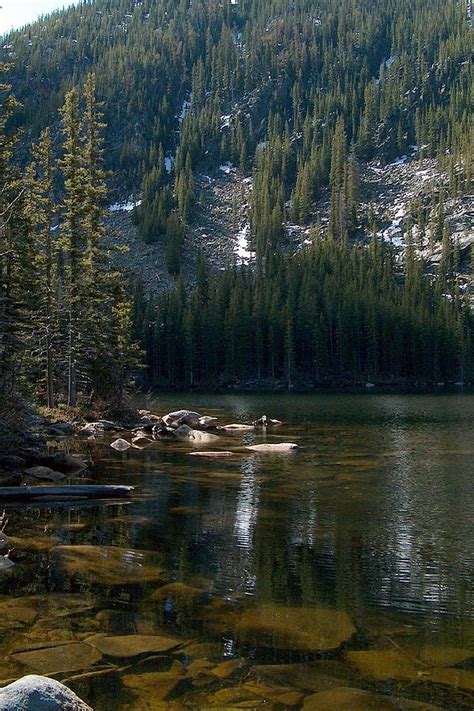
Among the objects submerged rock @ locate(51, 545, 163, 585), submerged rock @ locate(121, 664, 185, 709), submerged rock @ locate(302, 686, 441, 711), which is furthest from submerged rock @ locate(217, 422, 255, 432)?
submerged rock @ locate(302, 686, 441, 711)

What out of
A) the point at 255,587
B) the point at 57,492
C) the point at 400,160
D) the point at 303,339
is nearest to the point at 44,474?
the point at 57,492

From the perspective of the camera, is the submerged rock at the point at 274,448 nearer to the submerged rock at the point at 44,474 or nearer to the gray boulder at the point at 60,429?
the gray boulder at the point at 60,429

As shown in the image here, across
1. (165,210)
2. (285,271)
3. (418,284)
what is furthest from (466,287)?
(165,210)

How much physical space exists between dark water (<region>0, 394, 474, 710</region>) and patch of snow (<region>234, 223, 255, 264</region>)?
14253cm

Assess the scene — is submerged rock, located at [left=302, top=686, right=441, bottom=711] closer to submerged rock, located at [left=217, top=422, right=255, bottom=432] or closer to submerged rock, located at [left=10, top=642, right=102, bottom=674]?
submerged rock, located at [left=10, top=642, right=102, bottom=674]

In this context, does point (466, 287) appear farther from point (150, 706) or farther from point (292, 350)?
point (150, 706)

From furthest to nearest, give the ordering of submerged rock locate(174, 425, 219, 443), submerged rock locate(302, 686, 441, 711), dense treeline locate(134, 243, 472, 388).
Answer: dense treeline locate(134, 243, 472, 388) → submerged rock locate(174, 425, 219, 443) → submerged rock locate(302, 686, 441, 711)

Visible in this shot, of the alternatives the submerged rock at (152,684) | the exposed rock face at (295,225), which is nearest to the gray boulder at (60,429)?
the submerged rock at (152,684)

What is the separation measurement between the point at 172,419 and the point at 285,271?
99882mm

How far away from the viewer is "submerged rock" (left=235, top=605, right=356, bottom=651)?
8574 millimetres

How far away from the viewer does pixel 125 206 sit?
191 metres

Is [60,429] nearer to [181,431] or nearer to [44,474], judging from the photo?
[181,431]

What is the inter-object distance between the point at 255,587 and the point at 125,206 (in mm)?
189805

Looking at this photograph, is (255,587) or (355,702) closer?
(355,702)
